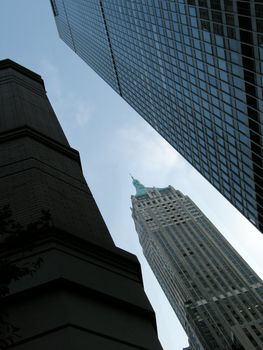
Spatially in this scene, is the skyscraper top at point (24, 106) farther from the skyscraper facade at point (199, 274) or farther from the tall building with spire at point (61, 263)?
the skyscraper facade at point (199, 274)

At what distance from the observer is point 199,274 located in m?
122

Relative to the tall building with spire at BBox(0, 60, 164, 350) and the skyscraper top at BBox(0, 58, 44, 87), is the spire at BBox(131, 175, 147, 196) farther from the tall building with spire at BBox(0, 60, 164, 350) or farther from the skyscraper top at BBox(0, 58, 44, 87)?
the tall building with spire at BBox(0, 60, 164, 350)

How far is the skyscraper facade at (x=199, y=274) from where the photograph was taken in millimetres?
106062

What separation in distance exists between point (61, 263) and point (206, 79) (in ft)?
111

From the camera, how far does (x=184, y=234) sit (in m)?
138

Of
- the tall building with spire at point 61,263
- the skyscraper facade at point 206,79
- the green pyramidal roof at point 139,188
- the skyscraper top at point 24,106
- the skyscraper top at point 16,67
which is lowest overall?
the tall building with spire at point 61,263

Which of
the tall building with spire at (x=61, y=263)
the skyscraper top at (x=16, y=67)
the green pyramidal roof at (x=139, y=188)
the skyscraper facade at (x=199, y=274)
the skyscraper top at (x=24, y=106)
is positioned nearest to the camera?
the tall building with spire at (x=61, y=263)

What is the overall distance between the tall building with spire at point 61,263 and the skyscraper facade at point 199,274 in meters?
89.4

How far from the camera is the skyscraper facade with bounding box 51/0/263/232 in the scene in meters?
32.3

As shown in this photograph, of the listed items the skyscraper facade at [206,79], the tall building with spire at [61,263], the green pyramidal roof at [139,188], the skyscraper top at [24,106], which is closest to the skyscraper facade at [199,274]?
the green pyramidal roof at [139,188]

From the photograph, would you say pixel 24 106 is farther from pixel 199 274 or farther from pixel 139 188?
pixel 139 188

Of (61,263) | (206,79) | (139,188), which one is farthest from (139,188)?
(61,263)

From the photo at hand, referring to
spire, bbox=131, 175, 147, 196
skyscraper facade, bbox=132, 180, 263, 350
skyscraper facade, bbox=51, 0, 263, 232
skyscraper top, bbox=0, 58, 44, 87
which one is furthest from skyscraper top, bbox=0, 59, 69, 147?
spire, bbox=131, 175, 147, 196

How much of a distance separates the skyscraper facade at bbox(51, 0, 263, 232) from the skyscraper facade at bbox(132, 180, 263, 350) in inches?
2269
